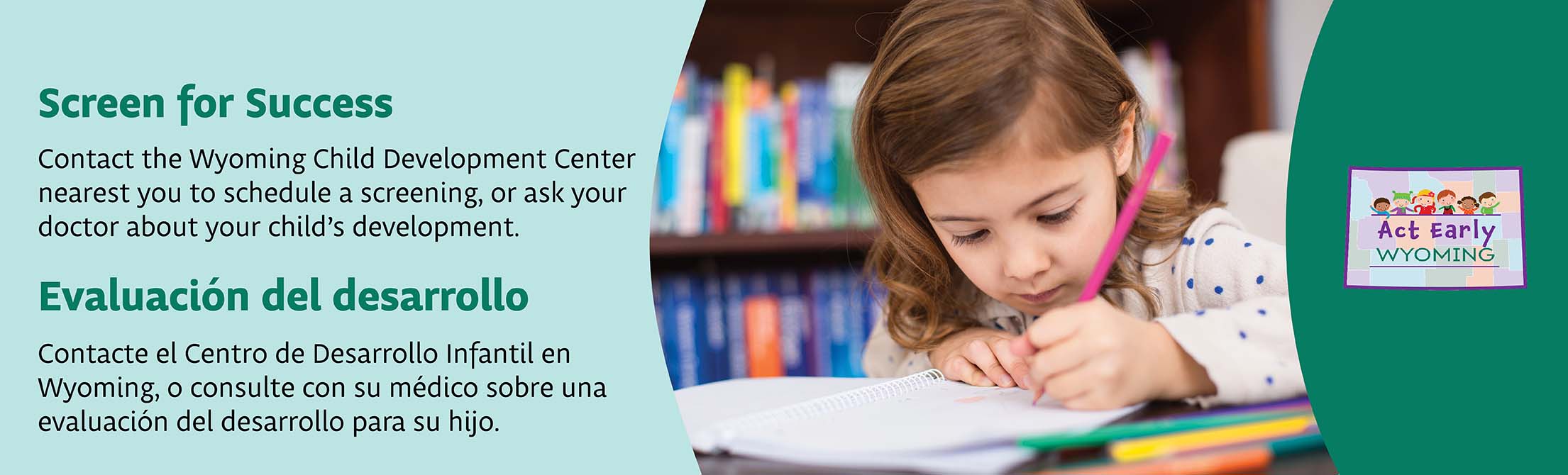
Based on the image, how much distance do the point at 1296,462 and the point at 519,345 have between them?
0.41 meters

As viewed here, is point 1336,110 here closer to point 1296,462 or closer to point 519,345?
point 1296,462

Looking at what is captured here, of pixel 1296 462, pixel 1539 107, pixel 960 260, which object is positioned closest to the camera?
pixel 1296 462

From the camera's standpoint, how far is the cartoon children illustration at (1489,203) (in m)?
0.57

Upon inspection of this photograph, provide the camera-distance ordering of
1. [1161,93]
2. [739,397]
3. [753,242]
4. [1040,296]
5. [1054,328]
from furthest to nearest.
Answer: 1. [1161,93]
2. [753,242]
3. [1040,296]
4. [739,397]
5. [1054,328]

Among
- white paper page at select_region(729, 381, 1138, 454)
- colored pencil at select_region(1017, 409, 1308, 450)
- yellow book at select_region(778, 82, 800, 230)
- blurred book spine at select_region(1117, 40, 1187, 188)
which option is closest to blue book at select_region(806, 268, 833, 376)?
yellow book at select_region(778, 82, 800, 230)

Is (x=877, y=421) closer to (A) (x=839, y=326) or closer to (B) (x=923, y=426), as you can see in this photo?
(B) (x=923, y=426)

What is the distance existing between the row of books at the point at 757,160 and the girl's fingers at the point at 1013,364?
0.76 metres

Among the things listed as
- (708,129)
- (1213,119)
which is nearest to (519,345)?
(708,129)

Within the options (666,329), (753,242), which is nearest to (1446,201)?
(753,242)

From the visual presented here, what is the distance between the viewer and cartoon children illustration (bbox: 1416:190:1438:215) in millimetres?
575

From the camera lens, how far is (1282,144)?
46.8 inches

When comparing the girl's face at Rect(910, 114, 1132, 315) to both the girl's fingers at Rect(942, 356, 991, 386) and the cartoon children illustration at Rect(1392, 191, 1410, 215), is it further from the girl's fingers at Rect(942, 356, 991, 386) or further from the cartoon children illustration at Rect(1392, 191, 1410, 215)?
the cartoon children illustration at Rect(1392, 191, 1410, 215)

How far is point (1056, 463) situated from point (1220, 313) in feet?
0.51

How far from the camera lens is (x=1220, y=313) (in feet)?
1.80
